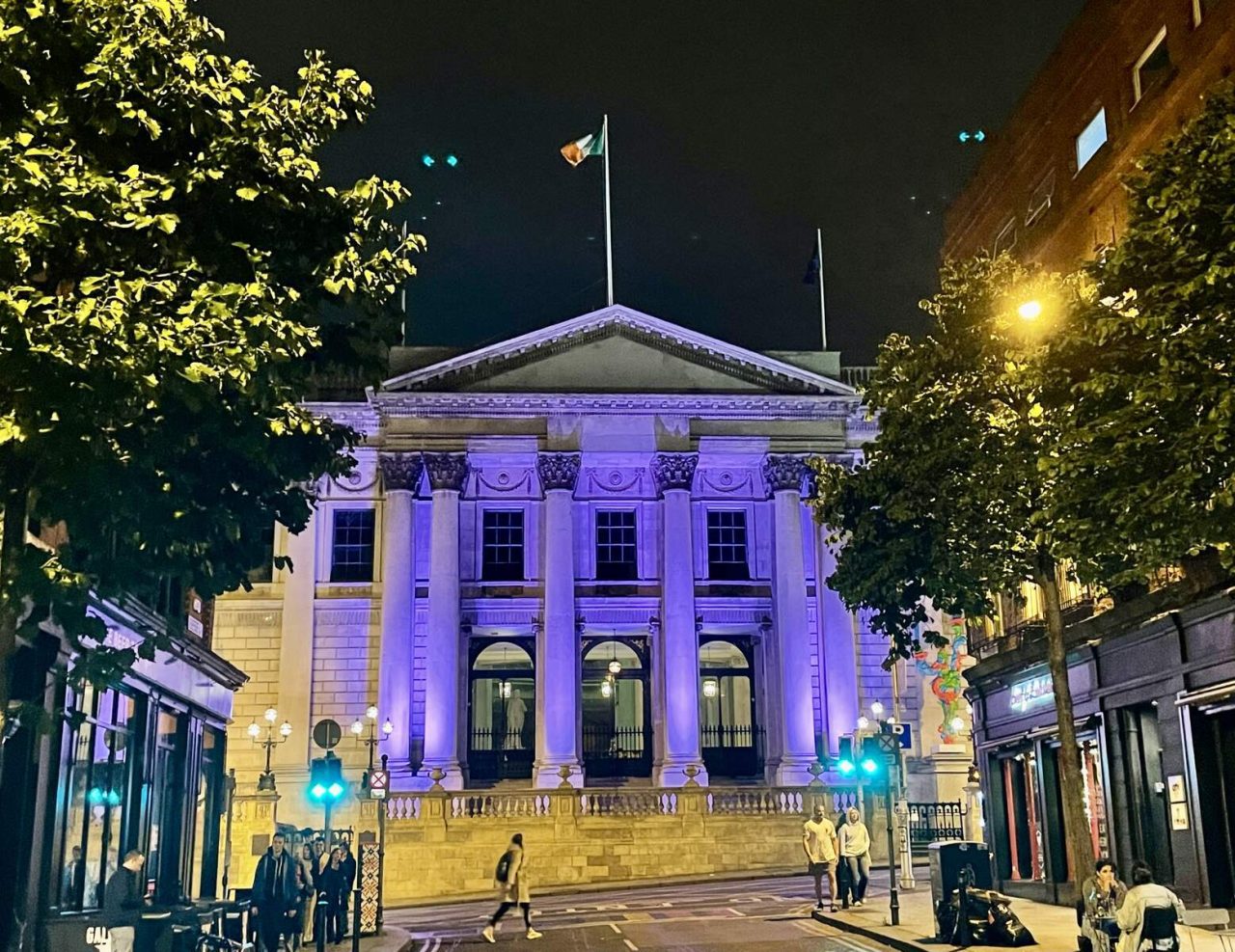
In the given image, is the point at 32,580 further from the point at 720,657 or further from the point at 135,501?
the point at 720,657

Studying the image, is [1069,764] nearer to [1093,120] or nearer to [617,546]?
[1093,120]

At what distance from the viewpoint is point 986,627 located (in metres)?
31.1

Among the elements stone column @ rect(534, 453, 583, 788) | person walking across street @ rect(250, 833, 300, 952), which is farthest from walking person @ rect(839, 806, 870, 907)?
stone column @ rect(534, 453, 583, 788)

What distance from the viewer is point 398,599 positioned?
47.7 metres

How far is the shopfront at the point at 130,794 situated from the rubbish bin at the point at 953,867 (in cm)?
994

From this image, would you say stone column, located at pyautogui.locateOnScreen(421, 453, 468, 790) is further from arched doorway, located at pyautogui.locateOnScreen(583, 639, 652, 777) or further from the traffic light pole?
the traffic light pole

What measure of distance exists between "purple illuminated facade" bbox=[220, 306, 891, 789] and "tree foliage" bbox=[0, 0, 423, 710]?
36616 mm

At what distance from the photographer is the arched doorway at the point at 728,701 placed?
1941 inches

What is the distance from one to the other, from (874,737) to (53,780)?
1405 centimetres

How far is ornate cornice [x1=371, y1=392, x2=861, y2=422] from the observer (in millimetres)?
49312

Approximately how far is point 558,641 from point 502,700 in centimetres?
412

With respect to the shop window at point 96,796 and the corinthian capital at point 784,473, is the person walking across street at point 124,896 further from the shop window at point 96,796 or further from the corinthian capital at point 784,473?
the corinthian capital at point 784,473

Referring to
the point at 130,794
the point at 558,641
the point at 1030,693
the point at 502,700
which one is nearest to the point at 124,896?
the point at 130,794

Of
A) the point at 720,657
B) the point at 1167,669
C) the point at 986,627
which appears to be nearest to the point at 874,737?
the point at 1167,669
